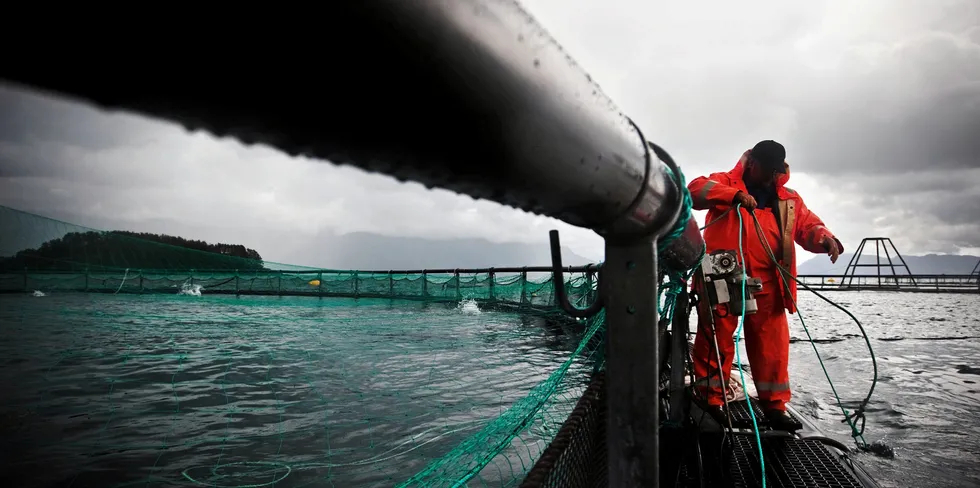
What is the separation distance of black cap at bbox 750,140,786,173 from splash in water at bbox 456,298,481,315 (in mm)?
10727

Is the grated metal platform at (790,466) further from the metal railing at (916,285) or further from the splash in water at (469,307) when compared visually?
the metal railing at (916,285)

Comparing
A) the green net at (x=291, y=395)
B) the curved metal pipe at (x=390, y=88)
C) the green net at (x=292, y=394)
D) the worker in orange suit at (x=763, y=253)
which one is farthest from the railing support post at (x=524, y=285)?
the curved metal pipe at (x=390, y=88)

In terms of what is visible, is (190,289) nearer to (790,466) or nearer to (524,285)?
(524,285)

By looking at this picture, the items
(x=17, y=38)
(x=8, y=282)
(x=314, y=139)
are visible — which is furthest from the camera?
(x=8, y=282)

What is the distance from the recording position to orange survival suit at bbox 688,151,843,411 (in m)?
3.24

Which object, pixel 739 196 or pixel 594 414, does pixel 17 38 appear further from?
pixel 739 196

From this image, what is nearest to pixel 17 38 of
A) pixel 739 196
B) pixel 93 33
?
pixel 93 33

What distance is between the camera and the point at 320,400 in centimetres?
468

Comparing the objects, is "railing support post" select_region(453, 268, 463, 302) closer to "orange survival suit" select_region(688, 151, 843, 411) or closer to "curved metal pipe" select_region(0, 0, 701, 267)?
"orange survival suit" select_region(688, 151, 843, 411)

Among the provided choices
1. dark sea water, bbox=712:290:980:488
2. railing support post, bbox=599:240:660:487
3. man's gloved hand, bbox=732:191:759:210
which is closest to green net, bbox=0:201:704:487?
railing support post, bbox=599:240:660:487

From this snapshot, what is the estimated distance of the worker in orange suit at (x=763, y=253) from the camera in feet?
10.5

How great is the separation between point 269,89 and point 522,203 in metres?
0.45

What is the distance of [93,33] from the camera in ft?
0.98

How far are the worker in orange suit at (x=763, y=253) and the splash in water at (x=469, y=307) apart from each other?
34.6 feet
